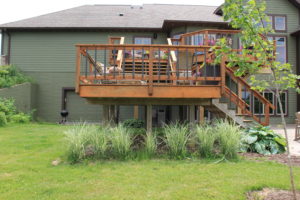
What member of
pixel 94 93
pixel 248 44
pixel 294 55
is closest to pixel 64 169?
pixel 94 93

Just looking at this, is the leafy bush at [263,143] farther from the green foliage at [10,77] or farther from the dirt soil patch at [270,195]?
the green foliage at [10,77]

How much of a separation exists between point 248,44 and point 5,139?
6048 mm

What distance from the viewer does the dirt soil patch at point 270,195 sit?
260cm

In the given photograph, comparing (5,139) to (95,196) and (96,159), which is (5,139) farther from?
(95,196)

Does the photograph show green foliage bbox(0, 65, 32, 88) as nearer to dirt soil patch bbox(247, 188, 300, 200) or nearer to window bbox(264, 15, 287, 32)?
dirt soil patch bbox(247, 188, 300, 200)

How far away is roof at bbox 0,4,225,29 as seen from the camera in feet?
40.8

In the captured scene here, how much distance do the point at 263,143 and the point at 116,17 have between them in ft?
37.4

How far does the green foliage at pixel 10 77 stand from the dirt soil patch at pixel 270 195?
11346mm

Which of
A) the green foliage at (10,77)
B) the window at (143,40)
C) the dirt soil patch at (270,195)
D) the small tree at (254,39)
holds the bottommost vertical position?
the dirt soil patch at (270,195)

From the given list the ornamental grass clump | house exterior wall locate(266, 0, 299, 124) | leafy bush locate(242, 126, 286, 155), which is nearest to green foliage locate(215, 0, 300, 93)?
leafy bush locate(242, 126, 286, 155)

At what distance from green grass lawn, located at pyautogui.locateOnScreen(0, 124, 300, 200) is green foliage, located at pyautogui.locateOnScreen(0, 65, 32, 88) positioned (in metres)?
7.72

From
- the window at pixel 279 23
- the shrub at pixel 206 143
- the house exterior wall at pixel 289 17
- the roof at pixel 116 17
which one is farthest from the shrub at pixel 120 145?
the window at pixel 279 23

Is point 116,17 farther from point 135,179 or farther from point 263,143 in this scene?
point 135,179

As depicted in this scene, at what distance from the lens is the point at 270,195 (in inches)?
106
